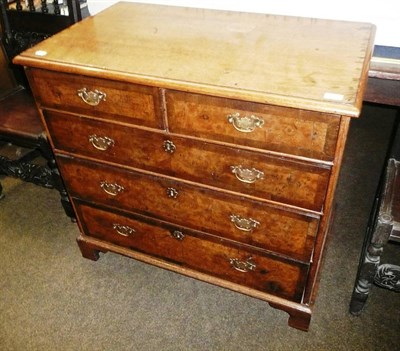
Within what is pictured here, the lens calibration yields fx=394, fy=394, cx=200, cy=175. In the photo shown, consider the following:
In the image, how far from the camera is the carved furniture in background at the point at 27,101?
1854 millimetres

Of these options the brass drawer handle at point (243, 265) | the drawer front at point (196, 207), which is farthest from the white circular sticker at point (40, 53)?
the brass drawer handle at point (243, 265)

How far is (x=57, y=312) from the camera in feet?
5.87

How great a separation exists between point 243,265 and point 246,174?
47cm

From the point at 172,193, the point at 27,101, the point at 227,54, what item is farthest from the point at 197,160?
the point at 27,101

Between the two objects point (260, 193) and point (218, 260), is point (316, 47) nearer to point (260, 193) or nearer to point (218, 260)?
point (260, 193)

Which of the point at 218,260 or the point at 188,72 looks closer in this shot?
the point at 188,72

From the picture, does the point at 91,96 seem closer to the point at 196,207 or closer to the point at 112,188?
the point at 112,188

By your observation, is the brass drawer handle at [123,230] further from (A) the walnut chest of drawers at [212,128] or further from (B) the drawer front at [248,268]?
(B) the drawer front at [248,268]

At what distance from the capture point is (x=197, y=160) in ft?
4.35

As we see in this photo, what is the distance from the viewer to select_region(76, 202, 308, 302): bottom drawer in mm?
1517

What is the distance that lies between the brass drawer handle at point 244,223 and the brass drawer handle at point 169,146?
0.32 meters

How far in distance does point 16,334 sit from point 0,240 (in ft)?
2.03

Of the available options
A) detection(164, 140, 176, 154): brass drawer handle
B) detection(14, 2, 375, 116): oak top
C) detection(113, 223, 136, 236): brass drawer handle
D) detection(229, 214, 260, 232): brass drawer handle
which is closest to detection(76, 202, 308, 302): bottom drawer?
detection(113, 223, 136, 236): brass drawer handle

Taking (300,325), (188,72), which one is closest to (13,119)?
(188,72)
